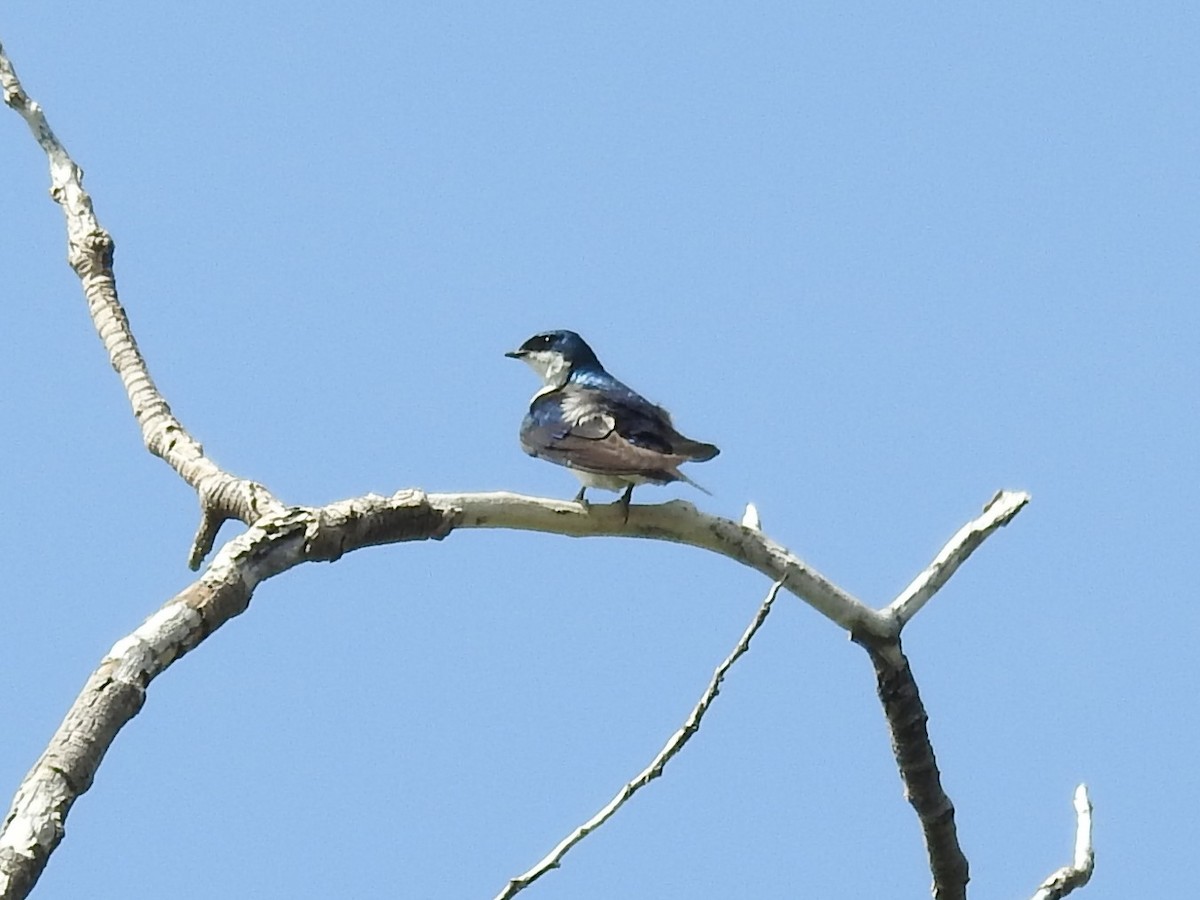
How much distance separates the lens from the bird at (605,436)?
20.6ft

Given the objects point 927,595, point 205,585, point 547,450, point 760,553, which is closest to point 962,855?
point 927,595

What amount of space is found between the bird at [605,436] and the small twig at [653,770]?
5.72 feet

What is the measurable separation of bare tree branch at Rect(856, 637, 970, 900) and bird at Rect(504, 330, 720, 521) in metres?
0.94

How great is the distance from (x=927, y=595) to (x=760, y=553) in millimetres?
836

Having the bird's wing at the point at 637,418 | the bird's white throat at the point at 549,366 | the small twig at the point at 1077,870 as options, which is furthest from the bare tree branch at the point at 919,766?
the bird's white throat at the point at 549,366

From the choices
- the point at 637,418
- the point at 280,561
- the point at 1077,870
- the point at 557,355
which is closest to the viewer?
the point at 280,561

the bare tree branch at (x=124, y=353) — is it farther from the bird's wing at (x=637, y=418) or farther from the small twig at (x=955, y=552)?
the small twig at (x=955, y=552)

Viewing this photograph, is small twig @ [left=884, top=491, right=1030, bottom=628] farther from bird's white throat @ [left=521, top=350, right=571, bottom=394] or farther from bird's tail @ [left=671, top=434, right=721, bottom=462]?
bird's white throat @ [left=521, top=350, right=571, bottom=394]

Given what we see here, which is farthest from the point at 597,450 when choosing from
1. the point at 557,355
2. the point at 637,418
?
the point at 557,355

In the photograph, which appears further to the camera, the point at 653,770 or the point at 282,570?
the point at 282,570

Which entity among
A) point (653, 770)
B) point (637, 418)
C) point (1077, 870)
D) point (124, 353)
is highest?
point (637, 418)

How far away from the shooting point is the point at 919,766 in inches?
258

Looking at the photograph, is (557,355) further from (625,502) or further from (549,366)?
(625,502)

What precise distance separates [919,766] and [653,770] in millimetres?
2894
